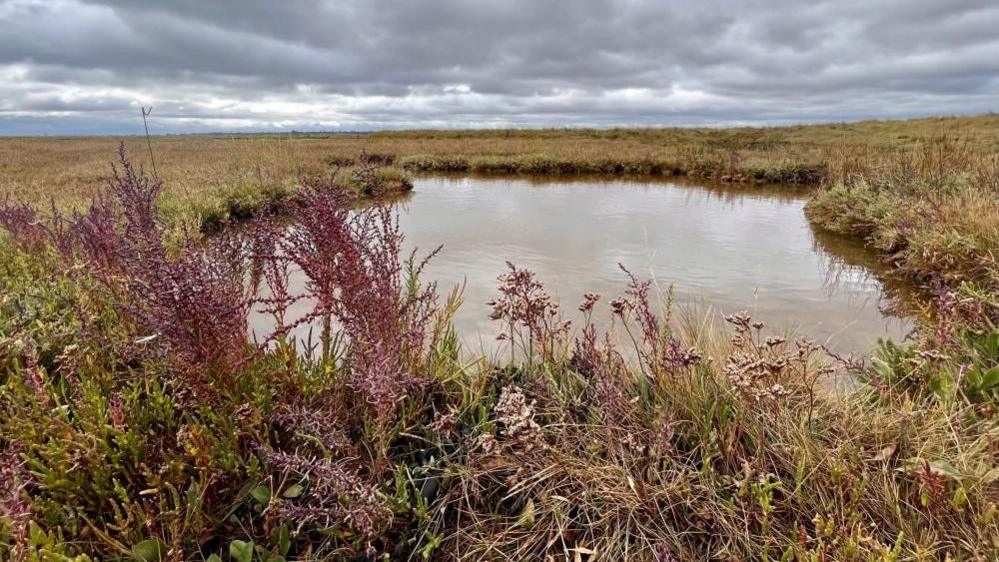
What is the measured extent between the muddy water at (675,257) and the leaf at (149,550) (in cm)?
187

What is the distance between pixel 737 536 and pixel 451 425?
1.12 m

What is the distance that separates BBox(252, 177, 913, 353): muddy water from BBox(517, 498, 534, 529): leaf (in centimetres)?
133

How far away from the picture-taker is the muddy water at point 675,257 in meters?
4.60

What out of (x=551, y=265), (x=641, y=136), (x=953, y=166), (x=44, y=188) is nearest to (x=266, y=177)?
(x=44, y=188)

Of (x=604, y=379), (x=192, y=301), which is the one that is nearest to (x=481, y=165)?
(x=604, y=379)

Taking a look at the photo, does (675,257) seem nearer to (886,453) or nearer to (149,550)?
(886,453)

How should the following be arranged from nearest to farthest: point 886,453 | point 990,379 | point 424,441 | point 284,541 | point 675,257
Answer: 1. point 284,541
2. point 886,453
3. point 424,441
4. point 990,379
5. point 675,257

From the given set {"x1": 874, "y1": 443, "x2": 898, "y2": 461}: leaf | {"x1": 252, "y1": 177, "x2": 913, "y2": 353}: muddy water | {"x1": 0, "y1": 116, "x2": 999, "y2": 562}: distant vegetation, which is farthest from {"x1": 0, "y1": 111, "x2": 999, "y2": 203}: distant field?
{"x1": 874, "y1": 443, "x2": 898, "y2": 461}: leaf

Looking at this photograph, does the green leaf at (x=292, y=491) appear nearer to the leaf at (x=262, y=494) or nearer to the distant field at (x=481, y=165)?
the leaf at (x=262, y=494)

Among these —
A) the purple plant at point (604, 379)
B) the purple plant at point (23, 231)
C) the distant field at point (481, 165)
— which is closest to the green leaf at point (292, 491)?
the purple plant at point (604, 379)

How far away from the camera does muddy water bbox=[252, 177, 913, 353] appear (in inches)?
181

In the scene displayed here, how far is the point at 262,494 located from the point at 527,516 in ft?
3.05

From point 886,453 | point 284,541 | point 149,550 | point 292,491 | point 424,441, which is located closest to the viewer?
point 149,550

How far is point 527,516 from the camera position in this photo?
1825 mm
